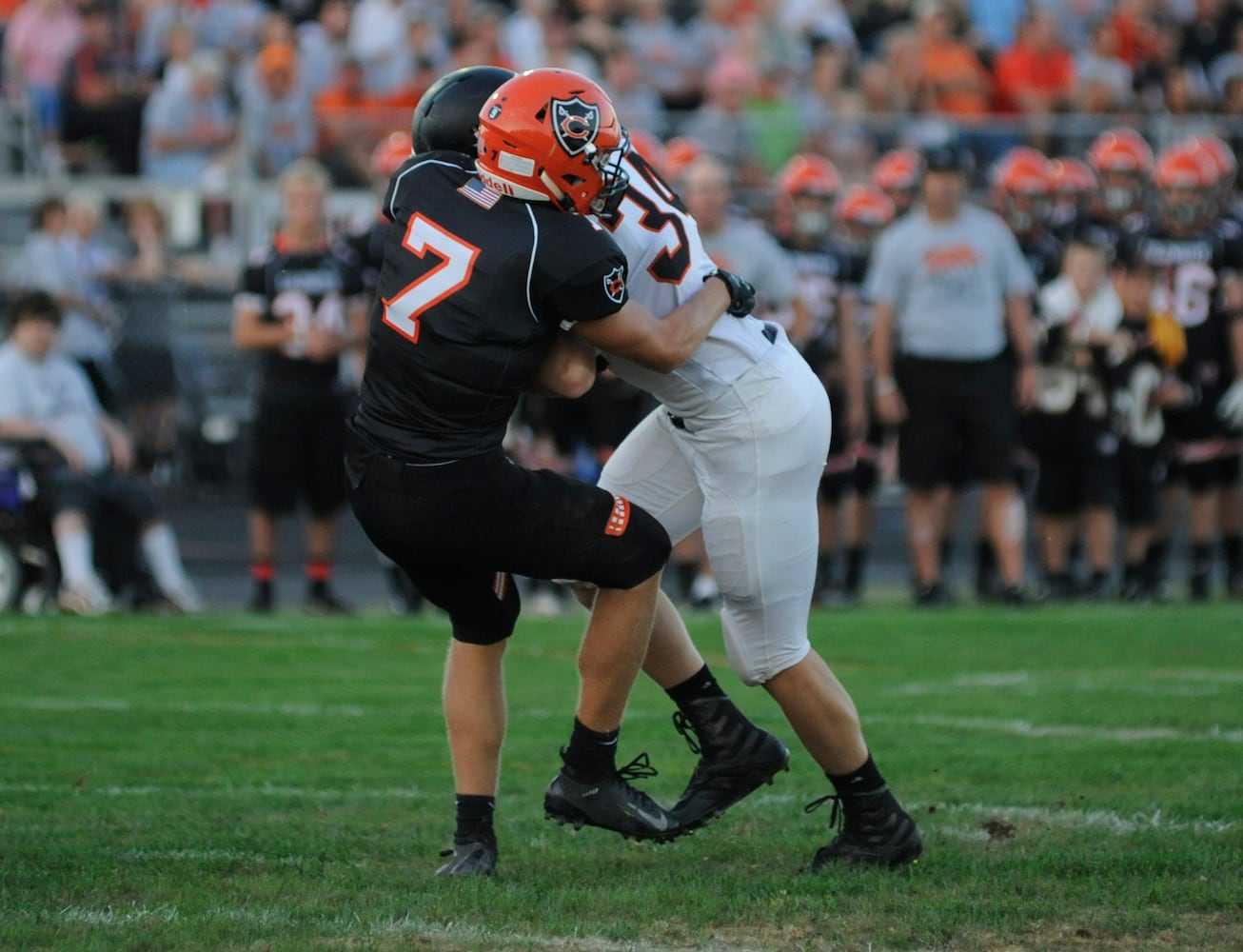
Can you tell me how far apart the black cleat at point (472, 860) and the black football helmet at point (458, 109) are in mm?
1580

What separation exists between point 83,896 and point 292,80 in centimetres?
1003

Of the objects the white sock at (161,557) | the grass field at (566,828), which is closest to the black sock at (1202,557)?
the grass field at (566,828)

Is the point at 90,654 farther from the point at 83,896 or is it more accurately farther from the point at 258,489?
the point at 83,896

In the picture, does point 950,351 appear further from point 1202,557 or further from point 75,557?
point 75,557

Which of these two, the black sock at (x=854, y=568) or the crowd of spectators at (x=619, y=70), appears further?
the crowd of spectators at (x=619, y=70)

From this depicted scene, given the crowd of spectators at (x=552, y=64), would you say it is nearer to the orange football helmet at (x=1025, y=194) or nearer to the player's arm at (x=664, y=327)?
the orange football helmet at (x=1025, y=194)

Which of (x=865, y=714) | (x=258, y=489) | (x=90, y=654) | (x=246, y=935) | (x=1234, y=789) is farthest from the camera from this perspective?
(x=258, y=489)

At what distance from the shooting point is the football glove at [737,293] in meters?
4.52

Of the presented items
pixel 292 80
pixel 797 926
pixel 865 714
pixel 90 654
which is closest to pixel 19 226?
pixel 292 80

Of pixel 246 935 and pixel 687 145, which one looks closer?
pixel 246 935

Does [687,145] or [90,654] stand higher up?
[687,145]

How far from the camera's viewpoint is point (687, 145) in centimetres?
1147

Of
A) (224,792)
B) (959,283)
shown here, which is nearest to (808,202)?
(959,283)

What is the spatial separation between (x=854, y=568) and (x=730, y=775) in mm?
6357
